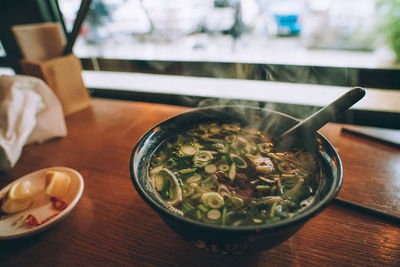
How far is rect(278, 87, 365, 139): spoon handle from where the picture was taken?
89 cm

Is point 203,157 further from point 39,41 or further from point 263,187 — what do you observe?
point 39,41

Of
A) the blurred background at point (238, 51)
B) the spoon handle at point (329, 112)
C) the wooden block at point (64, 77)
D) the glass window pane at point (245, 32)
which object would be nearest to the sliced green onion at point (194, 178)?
the spoon handle at point (329, 112)

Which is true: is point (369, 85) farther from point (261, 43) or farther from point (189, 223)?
point (261, 43)

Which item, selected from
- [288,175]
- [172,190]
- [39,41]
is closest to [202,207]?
[172,190]

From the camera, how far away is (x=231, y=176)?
1.01 m

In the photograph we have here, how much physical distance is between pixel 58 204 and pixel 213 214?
0.85 m

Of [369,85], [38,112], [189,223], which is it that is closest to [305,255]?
[189,223]

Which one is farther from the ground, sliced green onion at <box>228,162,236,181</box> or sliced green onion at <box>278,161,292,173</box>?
sliced green onion at <box>228,162,236,181</box>

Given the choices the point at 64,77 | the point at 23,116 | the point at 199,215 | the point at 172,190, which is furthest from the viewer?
the point at 64,77

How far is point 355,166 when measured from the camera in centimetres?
135

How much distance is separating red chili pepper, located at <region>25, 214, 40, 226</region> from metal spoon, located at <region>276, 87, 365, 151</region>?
1224 millimetres

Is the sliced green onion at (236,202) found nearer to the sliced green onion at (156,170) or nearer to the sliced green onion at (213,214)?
the sliced green onion at (213,214)

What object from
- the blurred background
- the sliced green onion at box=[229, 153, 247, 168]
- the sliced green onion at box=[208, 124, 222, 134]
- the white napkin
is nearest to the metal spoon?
the sliced green onion at box=[229, 153, 247, 168]

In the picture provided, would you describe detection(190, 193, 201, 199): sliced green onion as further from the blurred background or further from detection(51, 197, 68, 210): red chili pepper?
the blurred background
